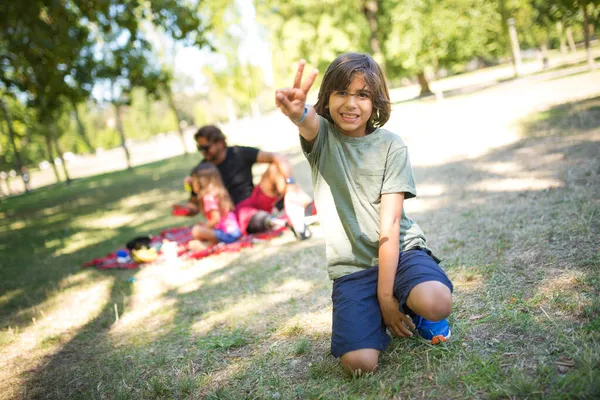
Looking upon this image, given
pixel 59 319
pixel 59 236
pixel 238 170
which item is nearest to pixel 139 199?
pixel 59 236

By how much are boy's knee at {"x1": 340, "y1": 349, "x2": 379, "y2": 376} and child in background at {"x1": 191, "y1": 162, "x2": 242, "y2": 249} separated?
3.41m

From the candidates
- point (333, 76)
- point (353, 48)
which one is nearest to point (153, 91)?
point (333, 76)

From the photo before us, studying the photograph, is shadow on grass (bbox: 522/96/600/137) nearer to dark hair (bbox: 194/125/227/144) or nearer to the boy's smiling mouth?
dark hair (bbox: 194/125/227/144)

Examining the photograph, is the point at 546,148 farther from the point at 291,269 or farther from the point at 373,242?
the point at 373,242

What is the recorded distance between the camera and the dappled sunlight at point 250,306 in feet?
10.7

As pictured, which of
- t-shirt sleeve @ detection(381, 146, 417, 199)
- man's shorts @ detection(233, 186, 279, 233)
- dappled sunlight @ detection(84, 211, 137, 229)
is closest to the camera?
t-shirt sleeve @ detection(381, 146, 417, 199)

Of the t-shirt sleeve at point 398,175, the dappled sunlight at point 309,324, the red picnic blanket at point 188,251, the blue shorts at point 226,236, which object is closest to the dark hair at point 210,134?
the blue shorts at point 226,236

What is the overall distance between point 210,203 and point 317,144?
3104mm

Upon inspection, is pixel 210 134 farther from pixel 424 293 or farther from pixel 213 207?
pixel 424 293

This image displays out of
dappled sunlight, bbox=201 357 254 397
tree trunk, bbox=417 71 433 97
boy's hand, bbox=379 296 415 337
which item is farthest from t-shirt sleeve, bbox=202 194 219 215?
tree trunk, bbox=417 71 433 97

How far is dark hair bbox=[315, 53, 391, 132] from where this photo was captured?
7.50ft

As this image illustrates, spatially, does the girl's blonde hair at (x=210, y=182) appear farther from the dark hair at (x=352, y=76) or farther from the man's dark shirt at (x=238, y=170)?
the dark hair at (x=352, y=76)

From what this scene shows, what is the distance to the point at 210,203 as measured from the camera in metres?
5.22

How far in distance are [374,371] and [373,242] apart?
0.66 m
